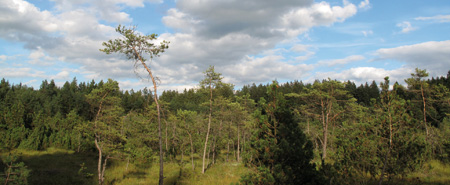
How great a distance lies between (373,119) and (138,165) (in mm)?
28633

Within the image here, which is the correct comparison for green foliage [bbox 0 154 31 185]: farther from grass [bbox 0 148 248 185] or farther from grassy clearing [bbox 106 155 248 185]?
grassy clearing [bbox 106 155 248 185]

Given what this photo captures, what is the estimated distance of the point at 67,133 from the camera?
40312 millimetres

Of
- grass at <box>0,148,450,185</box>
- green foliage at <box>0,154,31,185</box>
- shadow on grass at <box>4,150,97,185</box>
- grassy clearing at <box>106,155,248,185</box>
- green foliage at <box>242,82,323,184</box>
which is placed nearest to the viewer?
green foliage at <box>0,154,31,185</box>

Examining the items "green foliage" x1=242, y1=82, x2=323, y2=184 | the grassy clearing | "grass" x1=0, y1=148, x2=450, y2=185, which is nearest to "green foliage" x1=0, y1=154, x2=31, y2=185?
"green foliage" x1=242, y1=82, x2=323, y2=184

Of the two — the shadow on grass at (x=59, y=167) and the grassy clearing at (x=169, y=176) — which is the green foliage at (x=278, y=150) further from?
the shadow on grass at (x=59, y=167)

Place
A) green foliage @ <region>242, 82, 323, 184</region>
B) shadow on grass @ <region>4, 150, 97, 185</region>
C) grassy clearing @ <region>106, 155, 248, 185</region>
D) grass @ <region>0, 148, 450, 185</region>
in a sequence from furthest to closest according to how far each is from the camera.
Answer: shadow on grass @ <region>4, 150, 97, 185</region> < grassy clearing @ <region>106, 155, 248, 185</region> < grass @ <region>0, 148, 450, 185</region> < green foliage @ <region>242, 82, 323, 184</region>

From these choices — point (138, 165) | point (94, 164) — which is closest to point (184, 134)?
point (138, 165)

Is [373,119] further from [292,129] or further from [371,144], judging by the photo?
[292,129]

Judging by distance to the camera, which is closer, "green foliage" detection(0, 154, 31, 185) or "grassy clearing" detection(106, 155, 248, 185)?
"green foliage" detection(0, 154, 31, 185)

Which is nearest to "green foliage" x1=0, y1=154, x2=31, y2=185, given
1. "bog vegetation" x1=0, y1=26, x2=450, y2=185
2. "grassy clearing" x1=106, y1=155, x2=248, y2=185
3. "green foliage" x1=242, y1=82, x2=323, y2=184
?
"bog vegetation" x1=0, y1=26, x2=450, y2=185

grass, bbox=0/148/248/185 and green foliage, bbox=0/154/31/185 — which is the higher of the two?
green foliage, bbox=0/154/31/185

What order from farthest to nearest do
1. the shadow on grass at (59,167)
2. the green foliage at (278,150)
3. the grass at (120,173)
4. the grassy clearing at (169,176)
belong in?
A: the shadow on grass at (59,167)
the grassy clearing at (169,176)
the grass at (120,173)
the green foliage at (278,150)

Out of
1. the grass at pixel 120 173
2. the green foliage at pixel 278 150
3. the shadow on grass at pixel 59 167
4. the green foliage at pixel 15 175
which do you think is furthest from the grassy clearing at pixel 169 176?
the green foliage at pixel 15 175

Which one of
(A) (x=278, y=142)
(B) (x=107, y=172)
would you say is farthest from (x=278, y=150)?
(B) (x=107, y=172)
